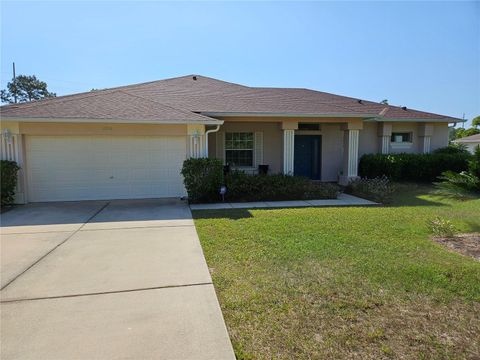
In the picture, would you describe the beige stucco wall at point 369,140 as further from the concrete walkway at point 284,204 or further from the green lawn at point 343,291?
the green lawn at point 343,291

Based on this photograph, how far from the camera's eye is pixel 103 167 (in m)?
10.5

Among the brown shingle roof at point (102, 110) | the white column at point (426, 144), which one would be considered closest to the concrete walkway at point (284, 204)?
the brown shingle roof at point (102, 110)

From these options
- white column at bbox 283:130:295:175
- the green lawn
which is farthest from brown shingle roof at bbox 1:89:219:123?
the green lawn

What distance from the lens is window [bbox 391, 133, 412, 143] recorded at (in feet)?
49.8

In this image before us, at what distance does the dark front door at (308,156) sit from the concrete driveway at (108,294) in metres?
8.68

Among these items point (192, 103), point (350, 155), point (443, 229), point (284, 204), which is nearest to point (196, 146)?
point (192, 103)

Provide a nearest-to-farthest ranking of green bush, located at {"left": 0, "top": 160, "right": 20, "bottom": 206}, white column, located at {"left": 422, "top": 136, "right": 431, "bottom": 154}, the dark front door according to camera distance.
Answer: green bush, located at {"left": 0, "top": 160, "right": 20, "bottom": 206} < the dark front door < white column, located at {"left": 422, "top": 136, "right": 431, "bottom": 154}

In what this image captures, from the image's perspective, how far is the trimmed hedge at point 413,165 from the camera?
530 inches

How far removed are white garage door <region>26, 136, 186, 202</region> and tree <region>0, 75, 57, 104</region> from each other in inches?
1662

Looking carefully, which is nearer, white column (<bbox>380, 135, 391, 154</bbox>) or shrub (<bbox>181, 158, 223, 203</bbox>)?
shrub (<bbox>181, 158, 223, 203</bbox>)

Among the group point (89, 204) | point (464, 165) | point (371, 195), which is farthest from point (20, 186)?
point (464, 165)

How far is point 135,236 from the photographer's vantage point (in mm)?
6309

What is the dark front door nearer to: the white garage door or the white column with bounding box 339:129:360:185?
the white column with bounding box 339:129:360:185

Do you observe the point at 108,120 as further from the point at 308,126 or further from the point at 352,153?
the point at 352,153
